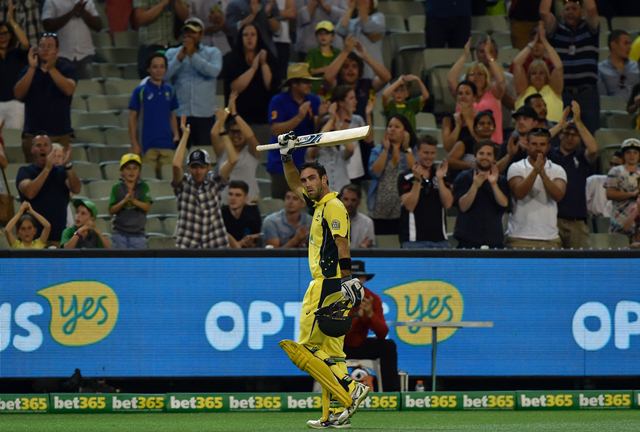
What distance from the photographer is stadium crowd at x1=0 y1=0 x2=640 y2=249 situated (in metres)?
16.1

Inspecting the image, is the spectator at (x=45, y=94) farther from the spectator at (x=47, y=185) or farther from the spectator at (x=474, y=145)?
the spectator at (x=474, y=145)

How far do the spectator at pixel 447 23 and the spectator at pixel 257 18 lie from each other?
88.5 inches

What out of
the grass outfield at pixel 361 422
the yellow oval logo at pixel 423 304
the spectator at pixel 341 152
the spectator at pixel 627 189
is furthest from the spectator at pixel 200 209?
the spectator at pixel 627 189

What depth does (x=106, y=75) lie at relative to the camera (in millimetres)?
20734

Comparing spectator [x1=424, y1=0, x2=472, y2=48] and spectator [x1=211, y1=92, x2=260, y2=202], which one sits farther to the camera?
spectator [x1=424, y1=0, x2=472, y2=48]

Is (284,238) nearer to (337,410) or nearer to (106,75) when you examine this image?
(337,410)

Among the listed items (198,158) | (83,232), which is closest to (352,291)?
(198,158)

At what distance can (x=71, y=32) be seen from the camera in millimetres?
19250

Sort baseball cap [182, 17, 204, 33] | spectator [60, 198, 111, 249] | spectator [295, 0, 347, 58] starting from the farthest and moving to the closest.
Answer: spectator [295, 0, 347, 58]
baseball cap [182, 17, 204, 33]
spectator [60, 198, 111, 249]

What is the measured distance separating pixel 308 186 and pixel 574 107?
6.27 m

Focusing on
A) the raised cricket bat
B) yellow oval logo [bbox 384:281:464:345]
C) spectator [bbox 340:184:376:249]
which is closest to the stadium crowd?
spectator [bbox 340:184:376:249]

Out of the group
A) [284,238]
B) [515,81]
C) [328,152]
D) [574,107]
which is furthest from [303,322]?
[515,81]

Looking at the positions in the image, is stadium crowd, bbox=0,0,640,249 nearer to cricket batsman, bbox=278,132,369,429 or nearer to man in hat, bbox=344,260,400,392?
man in hat, bbox=344,260,400,392

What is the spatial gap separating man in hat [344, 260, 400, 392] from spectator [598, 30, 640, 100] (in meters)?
7.13
